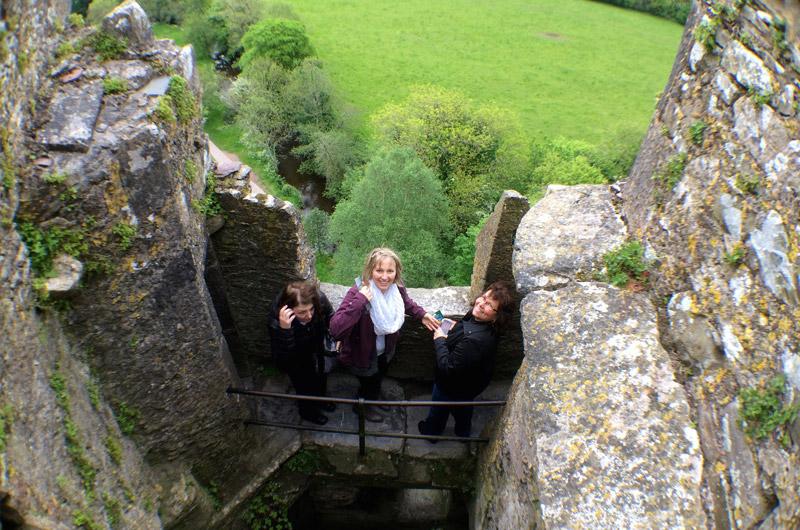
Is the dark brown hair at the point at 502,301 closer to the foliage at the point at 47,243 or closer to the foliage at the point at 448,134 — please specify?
the foliage at the point at 47,243

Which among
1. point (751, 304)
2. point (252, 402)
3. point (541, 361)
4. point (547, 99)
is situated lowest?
point (547, 99)

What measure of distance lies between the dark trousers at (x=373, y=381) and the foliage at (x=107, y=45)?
3325 mm

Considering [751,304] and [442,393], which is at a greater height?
[751,304]

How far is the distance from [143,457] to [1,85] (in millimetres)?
2858

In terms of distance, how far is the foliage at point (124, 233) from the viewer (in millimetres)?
3649

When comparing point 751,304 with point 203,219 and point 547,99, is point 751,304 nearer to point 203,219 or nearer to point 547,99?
point 203,219

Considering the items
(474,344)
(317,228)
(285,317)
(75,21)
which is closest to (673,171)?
(474,344)

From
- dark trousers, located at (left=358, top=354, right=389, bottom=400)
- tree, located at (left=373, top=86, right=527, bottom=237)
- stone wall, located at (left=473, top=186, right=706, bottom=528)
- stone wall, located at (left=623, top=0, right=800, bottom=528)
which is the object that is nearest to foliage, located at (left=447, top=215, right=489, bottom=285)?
tree, located at (left=373, top=86, right=527, bottom=237)

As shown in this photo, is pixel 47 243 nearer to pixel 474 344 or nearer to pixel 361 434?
pixel 474 344

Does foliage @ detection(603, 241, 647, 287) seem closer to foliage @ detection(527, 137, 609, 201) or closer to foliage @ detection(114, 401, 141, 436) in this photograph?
foliage @ detection(114, 401, 141, 436)

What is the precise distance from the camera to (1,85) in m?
3.15

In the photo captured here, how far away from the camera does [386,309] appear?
4957 mm

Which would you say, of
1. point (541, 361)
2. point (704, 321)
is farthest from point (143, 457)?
point (704, 321)

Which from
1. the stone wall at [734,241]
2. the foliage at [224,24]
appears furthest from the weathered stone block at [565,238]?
Result: the foliage at [224,24]
